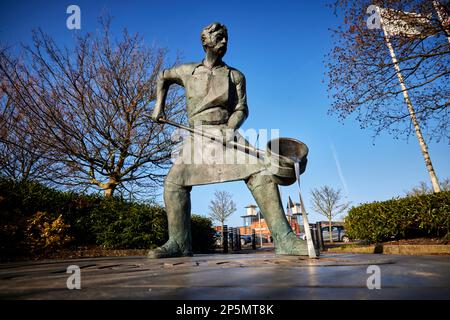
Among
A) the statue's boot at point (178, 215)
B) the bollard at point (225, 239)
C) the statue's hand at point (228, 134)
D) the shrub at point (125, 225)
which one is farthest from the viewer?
the bollard at point (225, 239)

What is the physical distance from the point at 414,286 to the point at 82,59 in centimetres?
1080

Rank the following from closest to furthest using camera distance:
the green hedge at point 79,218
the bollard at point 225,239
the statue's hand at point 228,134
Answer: the statue's hand at point 228,134
the green hedge at point 79,218
the bollard at point 225,239

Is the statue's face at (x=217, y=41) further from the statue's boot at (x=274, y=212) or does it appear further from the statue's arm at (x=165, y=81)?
the statue's boot at (x=274, y=212)

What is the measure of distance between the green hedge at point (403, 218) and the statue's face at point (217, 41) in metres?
6.69

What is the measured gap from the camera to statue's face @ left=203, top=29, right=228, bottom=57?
11.9 feet

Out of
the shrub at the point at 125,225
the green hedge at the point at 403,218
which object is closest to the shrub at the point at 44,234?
the shrub at the point at 125,225

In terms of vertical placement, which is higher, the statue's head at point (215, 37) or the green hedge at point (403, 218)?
the statue's head at point (215, 37)

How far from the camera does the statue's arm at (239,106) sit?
3.51 metres

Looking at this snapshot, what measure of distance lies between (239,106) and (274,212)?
1358mm

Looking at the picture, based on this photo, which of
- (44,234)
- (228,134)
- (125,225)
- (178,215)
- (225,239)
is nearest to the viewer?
(228,134)

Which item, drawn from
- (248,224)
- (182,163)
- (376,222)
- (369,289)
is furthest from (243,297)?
(248,224)

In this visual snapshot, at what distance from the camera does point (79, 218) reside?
768 centimetres

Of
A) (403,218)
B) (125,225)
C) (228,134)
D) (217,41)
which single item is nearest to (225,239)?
(125,225)

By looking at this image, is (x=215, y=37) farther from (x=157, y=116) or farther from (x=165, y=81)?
(x=157, y=116)
